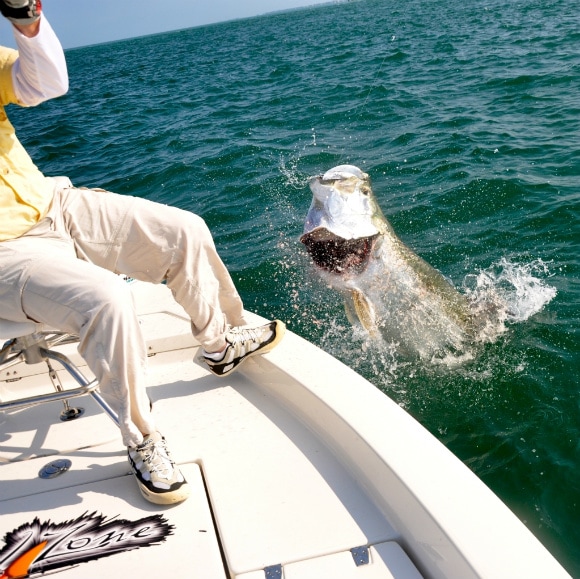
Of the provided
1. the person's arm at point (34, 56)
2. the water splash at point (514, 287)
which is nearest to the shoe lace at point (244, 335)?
the person's arm at point (34, 56)

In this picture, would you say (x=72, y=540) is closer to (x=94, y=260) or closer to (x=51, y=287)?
(x=51, y=287)

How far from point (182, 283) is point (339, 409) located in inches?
31.5

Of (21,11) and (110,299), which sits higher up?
(21,11)

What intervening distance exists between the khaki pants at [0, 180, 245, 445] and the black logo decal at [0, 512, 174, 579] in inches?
11.4

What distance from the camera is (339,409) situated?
7.38 feet

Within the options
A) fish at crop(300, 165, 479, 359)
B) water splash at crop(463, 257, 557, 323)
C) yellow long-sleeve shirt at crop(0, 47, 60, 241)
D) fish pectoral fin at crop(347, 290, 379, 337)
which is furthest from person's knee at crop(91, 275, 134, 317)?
water splash at crop(463, 257, 557, 323)

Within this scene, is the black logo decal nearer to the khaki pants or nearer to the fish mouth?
the khaki pants

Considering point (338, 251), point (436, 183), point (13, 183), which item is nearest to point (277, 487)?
point (13, 183)

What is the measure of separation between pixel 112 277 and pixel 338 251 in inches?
66.5

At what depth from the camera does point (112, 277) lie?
205cm

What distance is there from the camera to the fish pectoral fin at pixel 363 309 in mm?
3625

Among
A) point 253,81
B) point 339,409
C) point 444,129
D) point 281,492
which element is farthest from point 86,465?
point 253,81

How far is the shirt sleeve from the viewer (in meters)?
2.06

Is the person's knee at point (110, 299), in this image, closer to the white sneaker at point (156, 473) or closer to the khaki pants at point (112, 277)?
the khaki pants at point (112, 277)
